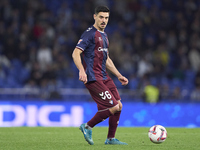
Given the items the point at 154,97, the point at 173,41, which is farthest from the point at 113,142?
the point at 173,41

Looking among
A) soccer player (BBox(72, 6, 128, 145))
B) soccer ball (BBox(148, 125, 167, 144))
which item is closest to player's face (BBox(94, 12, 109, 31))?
soccer player (BBox(72, 6, 128, 145))

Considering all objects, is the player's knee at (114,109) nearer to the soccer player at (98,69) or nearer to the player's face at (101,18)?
the soccer player at (98,69)

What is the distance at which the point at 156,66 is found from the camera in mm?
15672

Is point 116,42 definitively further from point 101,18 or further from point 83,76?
point 83,76

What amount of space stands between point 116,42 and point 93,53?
31.8 feet

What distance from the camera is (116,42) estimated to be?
1591cm

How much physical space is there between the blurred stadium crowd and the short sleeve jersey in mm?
7315

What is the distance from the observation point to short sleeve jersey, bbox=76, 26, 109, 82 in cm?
624

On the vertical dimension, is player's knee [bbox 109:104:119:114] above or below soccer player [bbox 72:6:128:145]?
below

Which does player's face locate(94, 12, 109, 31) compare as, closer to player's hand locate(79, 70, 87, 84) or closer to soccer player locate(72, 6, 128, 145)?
soccer player locate(72, 6, 128, 145)

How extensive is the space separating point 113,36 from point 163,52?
2.07 meters

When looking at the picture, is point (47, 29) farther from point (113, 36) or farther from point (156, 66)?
point (156, 66)

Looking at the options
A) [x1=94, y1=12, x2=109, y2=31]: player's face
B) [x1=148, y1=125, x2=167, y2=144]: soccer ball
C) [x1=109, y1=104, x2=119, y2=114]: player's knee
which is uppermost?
[x1=94, y1=12, x2=109, y2=31]: player's face

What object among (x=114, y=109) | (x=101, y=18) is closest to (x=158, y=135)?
(x=114, y=109)
